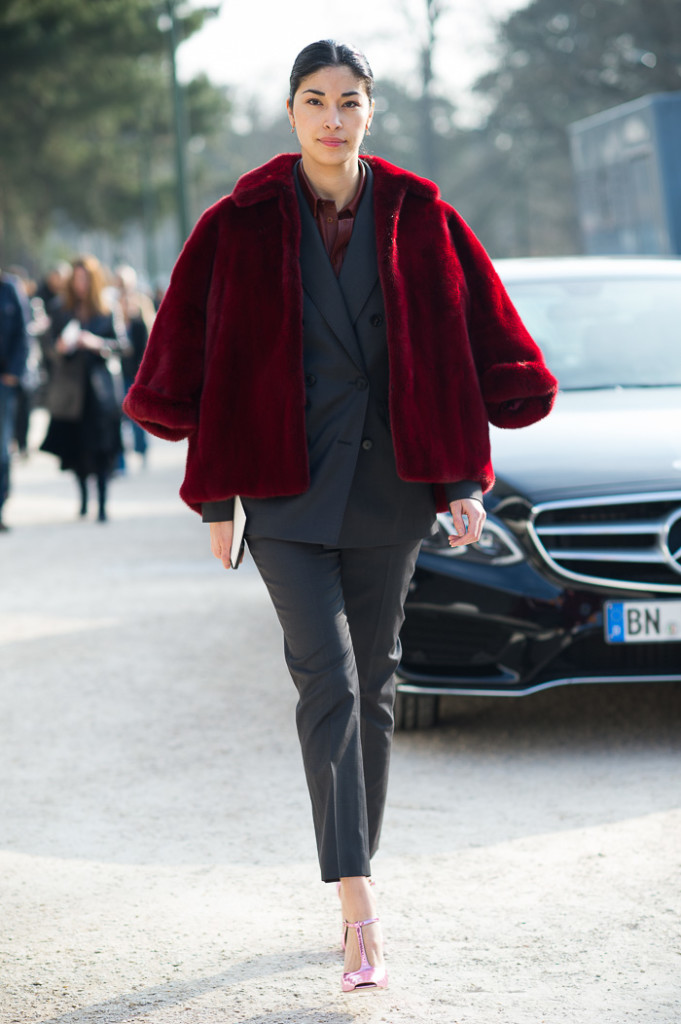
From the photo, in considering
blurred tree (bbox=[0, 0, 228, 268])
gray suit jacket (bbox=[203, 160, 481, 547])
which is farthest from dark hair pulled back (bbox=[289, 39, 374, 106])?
blurred tree (bbox=[0, 0, 228, 268])

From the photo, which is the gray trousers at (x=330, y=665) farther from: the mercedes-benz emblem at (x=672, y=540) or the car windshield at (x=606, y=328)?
the car windshield at (x=606, y=328)

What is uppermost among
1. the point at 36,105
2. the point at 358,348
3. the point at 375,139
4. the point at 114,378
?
the point at 375,139

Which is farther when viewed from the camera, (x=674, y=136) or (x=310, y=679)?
(x=674, y=136)

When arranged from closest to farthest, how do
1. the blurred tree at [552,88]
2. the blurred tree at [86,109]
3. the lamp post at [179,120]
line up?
the lamp post at [179,120] < the blurred tree at [86,109] < the blurred tree at [552,88]

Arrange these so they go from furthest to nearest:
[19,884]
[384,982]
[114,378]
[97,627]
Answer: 1. [114,378]
2. [97,627]
3. [19,884]
4. [384,982]

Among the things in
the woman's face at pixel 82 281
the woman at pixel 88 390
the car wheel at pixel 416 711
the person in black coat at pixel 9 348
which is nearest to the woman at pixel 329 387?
the car wheel at pixel 416 711

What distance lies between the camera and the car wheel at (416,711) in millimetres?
5434

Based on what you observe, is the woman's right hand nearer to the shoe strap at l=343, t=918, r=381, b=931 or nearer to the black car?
the shoe strap at l=343, t=918, r=381, b=931

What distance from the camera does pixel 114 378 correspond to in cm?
1220

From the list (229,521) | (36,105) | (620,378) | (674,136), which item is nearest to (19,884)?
(229,521)

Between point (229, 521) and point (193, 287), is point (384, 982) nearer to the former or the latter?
point (229, 521)

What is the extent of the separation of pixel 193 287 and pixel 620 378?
3124 mm

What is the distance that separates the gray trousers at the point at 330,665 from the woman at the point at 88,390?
8.61 meters

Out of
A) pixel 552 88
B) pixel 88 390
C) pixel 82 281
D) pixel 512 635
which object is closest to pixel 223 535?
pixel 512 635
